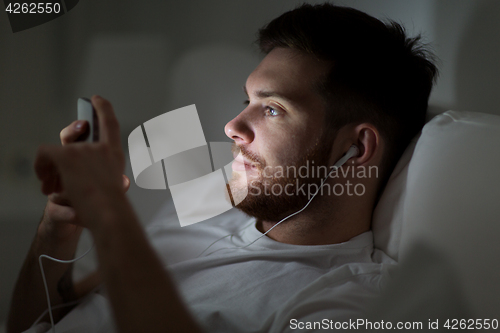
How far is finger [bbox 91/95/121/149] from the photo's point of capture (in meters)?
0.48

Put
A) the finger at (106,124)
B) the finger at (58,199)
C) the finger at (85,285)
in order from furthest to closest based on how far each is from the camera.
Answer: the finger at (85,285), the finger at (58,199), the finger at (106,124)

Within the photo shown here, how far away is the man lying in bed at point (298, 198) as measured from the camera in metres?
0.69

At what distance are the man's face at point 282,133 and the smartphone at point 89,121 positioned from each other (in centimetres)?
36

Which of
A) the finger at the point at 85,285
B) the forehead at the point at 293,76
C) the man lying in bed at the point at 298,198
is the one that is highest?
the forehead at the point at 293,76

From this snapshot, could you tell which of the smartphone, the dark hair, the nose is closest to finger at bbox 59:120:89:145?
the smartphone

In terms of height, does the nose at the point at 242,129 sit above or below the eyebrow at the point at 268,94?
below

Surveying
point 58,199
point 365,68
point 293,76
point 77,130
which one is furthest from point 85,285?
point 365,68

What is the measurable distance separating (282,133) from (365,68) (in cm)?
26

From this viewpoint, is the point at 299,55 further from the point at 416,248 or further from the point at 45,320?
the point at 45,320

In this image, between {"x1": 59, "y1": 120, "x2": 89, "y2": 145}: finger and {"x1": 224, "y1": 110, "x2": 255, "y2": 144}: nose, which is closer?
{"x1": 59, "y1": 120, "x2": 89, "y2": 145}: finger

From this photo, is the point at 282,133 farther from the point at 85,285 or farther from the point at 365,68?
the point at 85,285

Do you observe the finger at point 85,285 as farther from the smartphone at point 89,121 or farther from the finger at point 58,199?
the smartphone at point 89,121

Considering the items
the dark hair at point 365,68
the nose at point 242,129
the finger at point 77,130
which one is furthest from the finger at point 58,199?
the dark hair at point 365,68

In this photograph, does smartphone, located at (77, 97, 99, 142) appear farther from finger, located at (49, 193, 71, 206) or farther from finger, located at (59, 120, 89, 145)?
finger, located at (49, 193, 71, 206)
